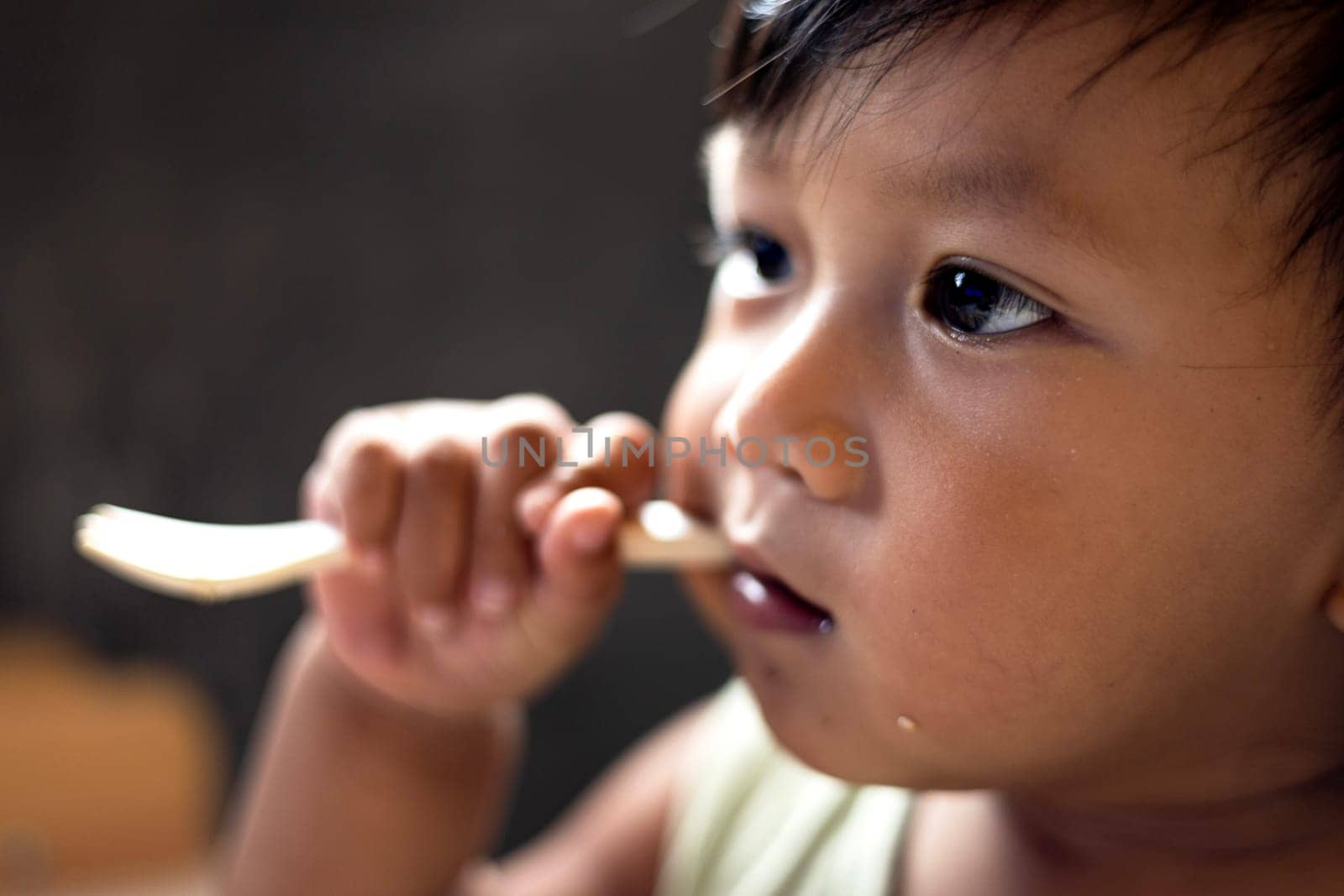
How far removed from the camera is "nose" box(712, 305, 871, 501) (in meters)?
0.44

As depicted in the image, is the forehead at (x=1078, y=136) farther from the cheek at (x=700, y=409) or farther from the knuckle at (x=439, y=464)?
the knuckle at (x=439, y=464)

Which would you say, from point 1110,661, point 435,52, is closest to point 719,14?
point 435,52

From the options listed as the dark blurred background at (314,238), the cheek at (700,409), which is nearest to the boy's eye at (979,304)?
the cheek at (700,409)

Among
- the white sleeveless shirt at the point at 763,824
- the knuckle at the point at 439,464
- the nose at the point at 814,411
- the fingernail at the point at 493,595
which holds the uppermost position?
the nose at the point at 814,411

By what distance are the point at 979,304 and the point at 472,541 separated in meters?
0.27

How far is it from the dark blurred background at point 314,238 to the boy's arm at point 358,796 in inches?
20.5

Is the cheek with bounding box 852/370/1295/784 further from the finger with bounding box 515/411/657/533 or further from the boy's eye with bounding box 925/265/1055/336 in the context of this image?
the finger with bounding box 515/411/657/533

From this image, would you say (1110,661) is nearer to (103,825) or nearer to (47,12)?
(103,825)

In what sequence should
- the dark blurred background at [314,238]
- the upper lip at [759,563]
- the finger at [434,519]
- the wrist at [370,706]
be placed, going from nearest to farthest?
1. the upper lip at [759,563]
2. the finger at [434,519]
3. the wrist at [370,706]
4. the dark blurred background at [314,238]

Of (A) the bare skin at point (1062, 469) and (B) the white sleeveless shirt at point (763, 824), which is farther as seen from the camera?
(B) the white sleeveless shirt at point (763, 824)

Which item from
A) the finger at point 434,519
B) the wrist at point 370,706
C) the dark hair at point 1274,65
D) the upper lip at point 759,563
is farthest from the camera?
the wrist at point 370,706

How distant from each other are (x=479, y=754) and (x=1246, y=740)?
15.4 inches

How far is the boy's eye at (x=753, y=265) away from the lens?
52 cm

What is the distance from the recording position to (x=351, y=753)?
0.68m
